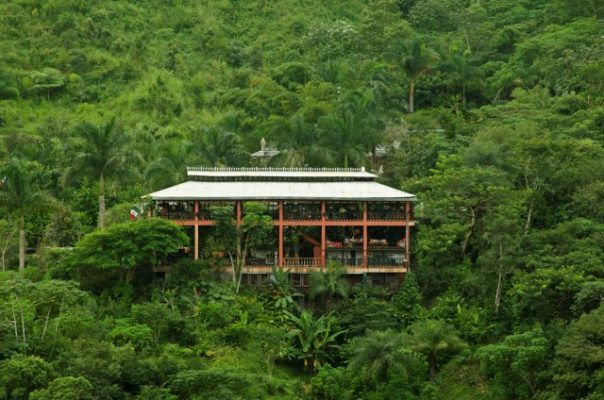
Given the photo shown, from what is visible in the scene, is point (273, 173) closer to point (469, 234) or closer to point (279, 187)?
point (279, 187)

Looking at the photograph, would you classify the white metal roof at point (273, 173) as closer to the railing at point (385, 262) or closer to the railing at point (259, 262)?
the railing at point (259, 262)

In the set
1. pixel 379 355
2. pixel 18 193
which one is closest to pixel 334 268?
pixel 379 355

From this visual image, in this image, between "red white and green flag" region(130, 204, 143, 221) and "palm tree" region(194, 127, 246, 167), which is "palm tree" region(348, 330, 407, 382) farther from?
"palm tree" region(194, 127, 246, 167)

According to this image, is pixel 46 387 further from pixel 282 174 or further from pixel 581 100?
pixel 581 100

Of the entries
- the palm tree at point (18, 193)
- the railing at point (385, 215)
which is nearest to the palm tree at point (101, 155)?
the palm tree at point (18, 193)

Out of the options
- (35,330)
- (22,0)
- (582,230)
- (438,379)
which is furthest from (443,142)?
(22,0)

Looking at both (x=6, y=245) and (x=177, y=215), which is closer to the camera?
(x=177, y=215)
